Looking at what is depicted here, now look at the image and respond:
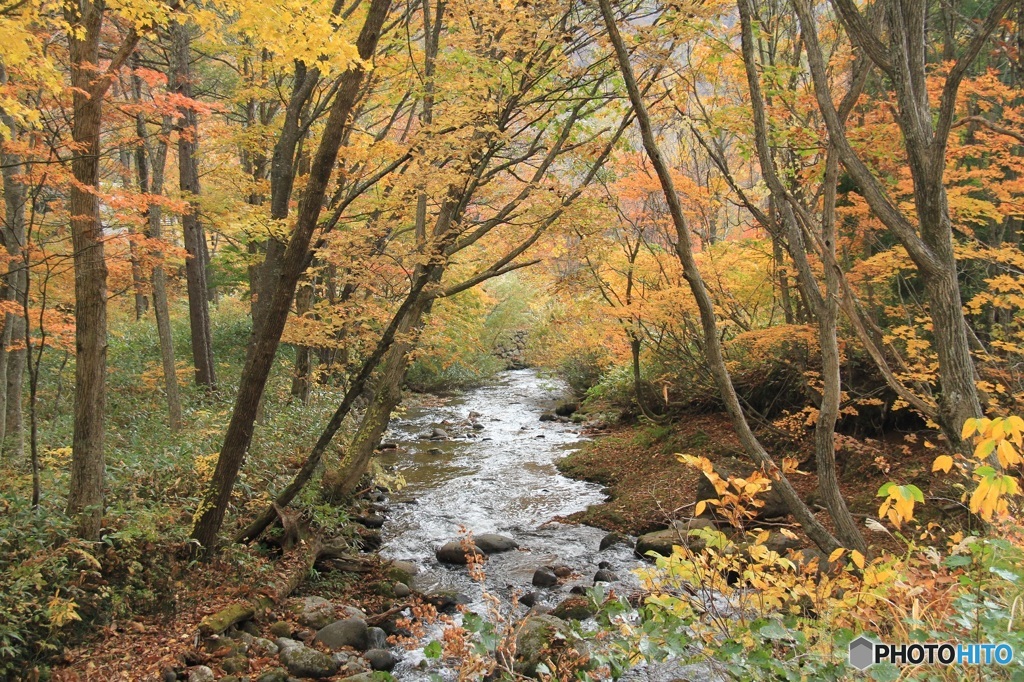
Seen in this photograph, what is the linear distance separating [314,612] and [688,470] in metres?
6.56

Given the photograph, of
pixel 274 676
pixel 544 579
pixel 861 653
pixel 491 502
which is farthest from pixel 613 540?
pixel 861 653

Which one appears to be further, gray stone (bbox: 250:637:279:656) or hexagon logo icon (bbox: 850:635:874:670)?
gray stone (bbox: 250:637:279:656)

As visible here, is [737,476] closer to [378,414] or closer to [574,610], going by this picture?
[574,610]

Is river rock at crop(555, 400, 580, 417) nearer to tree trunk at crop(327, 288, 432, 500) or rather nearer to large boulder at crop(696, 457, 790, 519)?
large boulder at crop(696, 457, 790, 519)

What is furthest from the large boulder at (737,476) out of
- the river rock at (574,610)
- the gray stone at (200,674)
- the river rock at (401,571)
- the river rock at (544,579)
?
the gray stone at (200,674)

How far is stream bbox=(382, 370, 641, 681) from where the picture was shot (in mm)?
7613

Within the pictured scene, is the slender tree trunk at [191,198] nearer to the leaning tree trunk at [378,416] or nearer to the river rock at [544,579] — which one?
the leaning tree trunk at [378,416]

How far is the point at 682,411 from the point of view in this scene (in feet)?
42.4

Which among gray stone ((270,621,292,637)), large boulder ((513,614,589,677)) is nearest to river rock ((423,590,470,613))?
large boulder ((513,614,589,677))

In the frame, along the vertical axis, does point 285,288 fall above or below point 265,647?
above

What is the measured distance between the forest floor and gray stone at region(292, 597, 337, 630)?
3532 millimetres

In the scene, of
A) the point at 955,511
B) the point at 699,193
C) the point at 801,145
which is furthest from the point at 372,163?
the point at 955,511

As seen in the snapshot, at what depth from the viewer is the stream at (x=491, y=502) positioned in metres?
7.61

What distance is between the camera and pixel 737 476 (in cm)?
936
